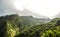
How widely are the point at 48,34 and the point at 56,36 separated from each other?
14.5 ft

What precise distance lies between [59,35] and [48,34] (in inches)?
233

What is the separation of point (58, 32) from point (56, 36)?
2508mm

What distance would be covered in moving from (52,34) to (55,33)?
398cm

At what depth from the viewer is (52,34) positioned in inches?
3253

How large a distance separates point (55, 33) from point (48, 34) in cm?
559

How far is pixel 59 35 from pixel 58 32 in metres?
1.91

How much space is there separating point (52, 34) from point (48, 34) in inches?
86.8

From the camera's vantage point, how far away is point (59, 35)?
81.4m

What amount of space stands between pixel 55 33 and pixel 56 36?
4187 mm

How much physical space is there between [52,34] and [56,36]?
2401 mm

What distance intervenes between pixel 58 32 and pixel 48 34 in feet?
18.3

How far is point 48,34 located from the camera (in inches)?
3248

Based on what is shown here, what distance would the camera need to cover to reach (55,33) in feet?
282
